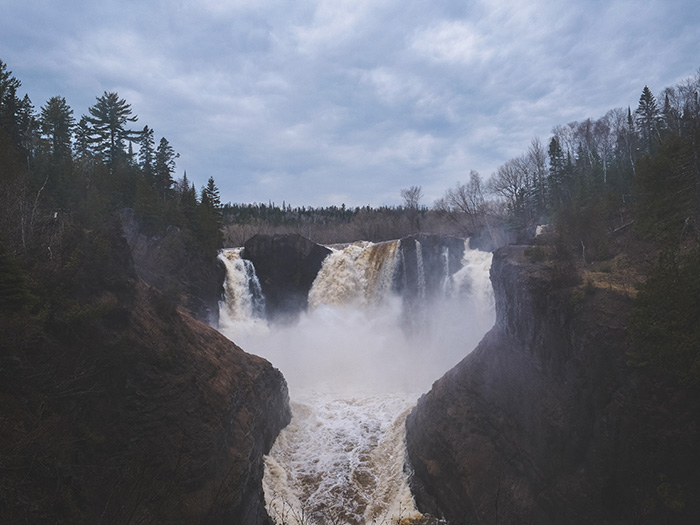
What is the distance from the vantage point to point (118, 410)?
442 inches

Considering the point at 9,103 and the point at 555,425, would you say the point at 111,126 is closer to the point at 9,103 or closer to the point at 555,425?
the point at 9,103

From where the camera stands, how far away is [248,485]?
13.9 metres

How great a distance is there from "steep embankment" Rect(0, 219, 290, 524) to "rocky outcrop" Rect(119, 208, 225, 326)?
52.2 ft

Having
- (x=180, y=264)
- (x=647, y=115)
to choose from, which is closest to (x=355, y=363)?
(x=180, y=264)

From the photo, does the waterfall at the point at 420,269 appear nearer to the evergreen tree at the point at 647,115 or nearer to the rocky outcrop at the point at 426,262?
the rocky outcrop at the point at 426,262

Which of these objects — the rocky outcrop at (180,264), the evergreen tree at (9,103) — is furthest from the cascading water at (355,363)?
the evergreen tree at (9,103)

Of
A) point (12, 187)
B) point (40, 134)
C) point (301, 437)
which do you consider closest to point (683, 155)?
point (301, 437)

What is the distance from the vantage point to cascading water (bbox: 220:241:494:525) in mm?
15797

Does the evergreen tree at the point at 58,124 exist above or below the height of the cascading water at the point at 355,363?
above

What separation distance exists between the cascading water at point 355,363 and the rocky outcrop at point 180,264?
2830 millimetres

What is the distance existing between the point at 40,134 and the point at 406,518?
57.1 meters

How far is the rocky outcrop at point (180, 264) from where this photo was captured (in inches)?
1271

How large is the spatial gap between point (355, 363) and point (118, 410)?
22.5m

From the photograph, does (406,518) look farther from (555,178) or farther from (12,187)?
(555,178)
